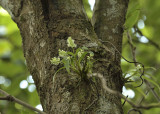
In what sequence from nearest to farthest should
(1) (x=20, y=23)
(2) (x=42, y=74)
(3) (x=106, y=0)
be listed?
(2) (x=42, y=74)
(1) (x=20, y=23)
(3) (x=106, y=0)

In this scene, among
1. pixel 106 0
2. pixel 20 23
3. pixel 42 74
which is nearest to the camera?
pixel 42 74

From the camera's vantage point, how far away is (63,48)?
3.80 feet

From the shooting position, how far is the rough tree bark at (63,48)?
1033 mm

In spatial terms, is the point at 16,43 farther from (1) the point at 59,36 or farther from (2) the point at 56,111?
(2) the point at 56,111

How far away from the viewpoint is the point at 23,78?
1.89 metres

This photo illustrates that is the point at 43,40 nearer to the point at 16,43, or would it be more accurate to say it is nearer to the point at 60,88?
the point at 60,88

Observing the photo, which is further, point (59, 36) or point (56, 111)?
point (59, 36)

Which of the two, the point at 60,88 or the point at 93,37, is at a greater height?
the point at 93,37

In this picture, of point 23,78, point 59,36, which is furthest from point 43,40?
point 23,78

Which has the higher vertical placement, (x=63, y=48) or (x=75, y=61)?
(x=63, y=48)

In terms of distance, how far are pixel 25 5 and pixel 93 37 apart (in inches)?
15.8

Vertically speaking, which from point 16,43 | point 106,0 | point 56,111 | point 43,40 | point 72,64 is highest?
point 16,43

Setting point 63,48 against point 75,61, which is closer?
point 75,61

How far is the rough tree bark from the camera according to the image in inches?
40.7
